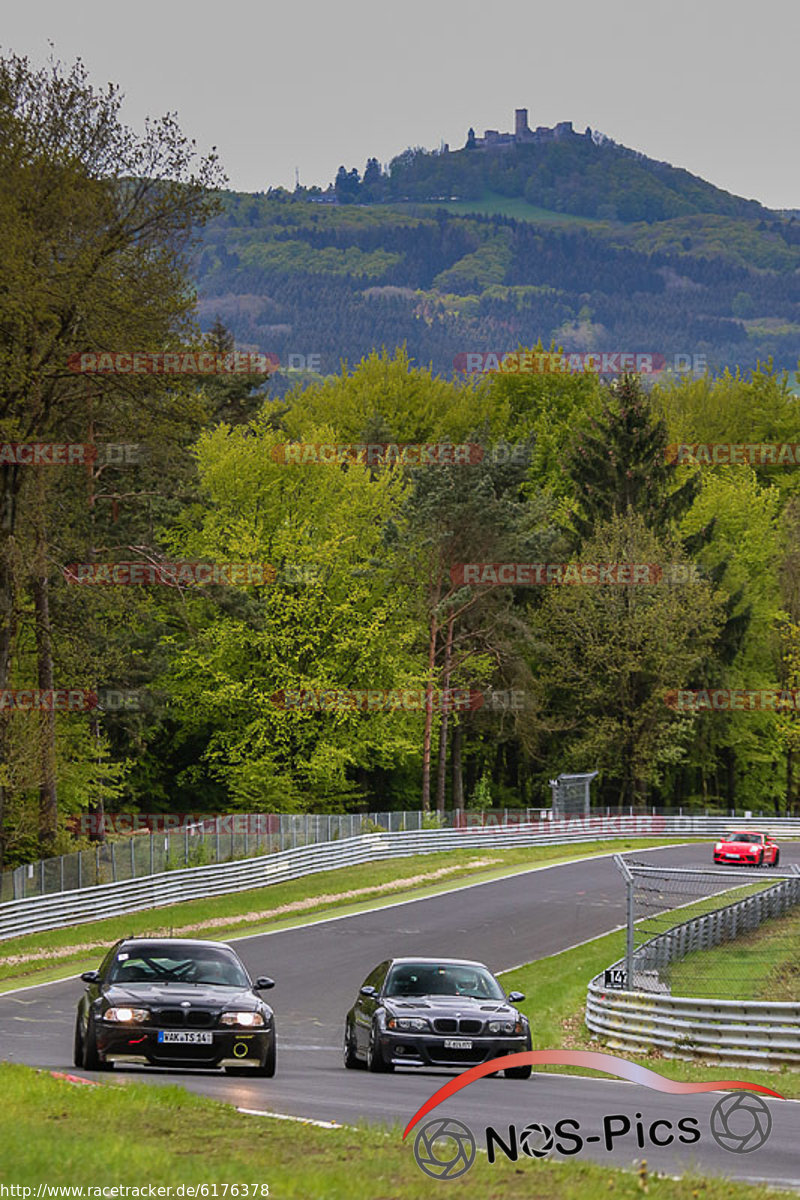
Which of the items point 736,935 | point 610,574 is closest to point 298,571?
point 610,574

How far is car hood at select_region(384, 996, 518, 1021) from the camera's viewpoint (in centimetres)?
1663

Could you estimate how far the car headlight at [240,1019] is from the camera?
15.4 m

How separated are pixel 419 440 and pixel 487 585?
74.2 ft

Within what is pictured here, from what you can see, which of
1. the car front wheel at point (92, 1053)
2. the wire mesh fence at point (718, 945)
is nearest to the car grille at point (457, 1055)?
the car front wheel at point (92, 1053)

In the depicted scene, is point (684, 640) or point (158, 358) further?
point (684, 640)

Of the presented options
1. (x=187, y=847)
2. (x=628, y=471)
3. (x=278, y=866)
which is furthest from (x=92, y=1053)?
(x=628, y=471)

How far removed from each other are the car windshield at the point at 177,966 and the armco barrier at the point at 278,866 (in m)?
19.3

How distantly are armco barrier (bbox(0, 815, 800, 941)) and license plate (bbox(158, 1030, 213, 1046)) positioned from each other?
20.8 metres

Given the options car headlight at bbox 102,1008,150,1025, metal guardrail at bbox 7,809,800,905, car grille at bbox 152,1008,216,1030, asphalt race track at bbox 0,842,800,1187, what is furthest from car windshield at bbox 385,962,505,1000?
→ metal guardrail at bbox 7,809,800,905

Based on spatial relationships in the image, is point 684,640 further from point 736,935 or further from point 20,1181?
point 20,1181

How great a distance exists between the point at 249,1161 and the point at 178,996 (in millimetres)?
6520

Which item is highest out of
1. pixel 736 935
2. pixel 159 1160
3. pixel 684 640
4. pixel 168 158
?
pixel 168 158

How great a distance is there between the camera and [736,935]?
31891 mm

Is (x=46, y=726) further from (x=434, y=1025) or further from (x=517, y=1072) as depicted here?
(x=517, y=1072)
